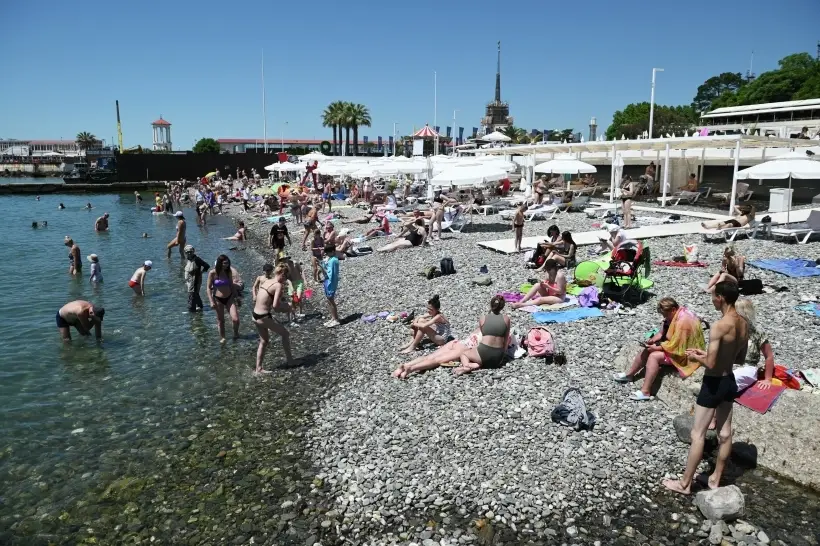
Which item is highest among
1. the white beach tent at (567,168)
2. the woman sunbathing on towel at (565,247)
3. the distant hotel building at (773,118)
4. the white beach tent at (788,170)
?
the distant hotel building at (773,118)

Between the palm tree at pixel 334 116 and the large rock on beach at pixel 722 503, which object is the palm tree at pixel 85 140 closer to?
the palm tree at pixel 334 116

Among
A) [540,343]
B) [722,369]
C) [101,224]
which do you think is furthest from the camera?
[101,224]

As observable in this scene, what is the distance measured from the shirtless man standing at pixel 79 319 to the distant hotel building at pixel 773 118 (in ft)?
125

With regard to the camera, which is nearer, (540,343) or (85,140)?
(540,343)

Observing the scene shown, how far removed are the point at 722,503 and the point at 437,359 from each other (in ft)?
13.2

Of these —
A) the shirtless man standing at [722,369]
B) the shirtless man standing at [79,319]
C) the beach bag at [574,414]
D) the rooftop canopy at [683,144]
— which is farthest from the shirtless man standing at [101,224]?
the shirtless man standing at [722,369]

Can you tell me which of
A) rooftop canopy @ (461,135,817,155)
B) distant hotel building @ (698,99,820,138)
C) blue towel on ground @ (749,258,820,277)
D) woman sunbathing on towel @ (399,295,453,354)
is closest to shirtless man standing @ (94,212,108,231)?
rooftop canopy @ (461,135,817,155)

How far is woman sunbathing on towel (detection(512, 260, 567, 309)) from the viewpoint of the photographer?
1000cm

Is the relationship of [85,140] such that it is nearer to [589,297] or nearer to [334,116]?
[334,116]

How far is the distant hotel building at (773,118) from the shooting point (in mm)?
39969

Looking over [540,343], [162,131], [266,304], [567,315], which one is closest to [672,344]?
[540,343]

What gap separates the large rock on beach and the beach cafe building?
51.6 feet

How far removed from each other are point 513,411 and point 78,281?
1512 centimetres

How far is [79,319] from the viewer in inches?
419
